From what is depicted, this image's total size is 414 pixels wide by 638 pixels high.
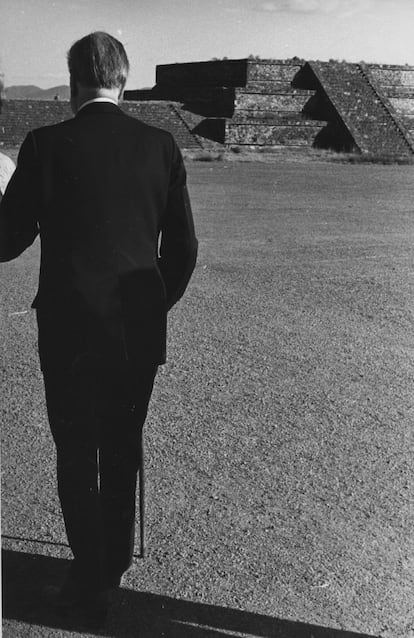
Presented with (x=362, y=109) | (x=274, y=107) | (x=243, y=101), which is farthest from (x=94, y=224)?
(x=362, y=109)

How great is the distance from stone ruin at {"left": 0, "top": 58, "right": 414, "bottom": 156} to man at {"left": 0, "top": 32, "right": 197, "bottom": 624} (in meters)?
24.6

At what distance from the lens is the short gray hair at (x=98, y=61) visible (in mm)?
2227

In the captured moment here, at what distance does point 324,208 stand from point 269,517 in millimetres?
10998

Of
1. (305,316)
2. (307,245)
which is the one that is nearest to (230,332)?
(305,316)

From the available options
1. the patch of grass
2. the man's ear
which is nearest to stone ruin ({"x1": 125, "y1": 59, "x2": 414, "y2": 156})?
the patch of grass

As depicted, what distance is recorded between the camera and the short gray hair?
223 centimetres

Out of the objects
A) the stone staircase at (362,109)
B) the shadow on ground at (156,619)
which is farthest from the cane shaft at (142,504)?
the stone staircase at (362,109)

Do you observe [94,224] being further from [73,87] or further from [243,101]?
[243,101]

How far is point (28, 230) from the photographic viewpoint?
7.66ft

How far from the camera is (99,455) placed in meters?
2.55

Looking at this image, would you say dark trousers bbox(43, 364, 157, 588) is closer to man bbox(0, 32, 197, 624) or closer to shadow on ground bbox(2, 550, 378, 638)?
man bbox(0, 32, 197, 624)

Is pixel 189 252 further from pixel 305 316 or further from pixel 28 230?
pixel 305 316

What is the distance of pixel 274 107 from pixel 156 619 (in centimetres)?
3132

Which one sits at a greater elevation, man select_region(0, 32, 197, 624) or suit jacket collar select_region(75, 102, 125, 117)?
suit jacket collar select_region(75, 102, 125, 117)
